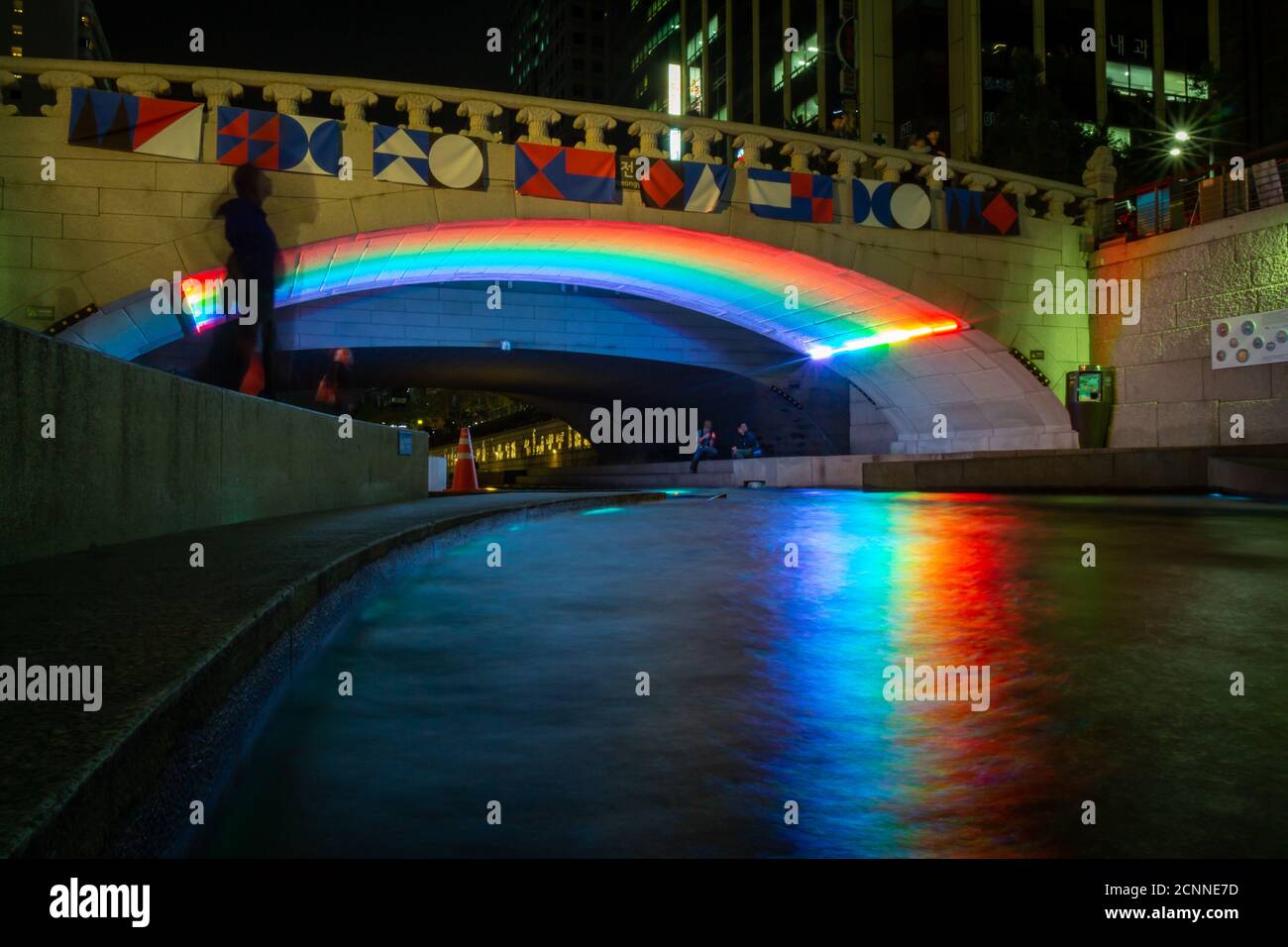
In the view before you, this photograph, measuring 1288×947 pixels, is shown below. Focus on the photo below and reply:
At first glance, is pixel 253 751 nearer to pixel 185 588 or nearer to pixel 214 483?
pixel 185 588

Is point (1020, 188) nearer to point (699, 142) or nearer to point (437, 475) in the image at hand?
point (699, 142)

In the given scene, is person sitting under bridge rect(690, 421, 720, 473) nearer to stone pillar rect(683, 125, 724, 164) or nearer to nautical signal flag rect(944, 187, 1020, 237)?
nautical signal flag rect(944, 187, 1020, 237)

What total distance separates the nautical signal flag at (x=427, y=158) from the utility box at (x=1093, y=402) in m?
15.0

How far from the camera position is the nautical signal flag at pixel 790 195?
2020cm

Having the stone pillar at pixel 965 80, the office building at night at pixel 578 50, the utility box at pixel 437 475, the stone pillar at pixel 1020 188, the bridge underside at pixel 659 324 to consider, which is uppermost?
the office building at night at pixel 578 50

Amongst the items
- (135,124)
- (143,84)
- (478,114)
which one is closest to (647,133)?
(478,114)

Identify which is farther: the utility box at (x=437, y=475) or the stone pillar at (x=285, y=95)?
the utility box at (x=437, y=475)

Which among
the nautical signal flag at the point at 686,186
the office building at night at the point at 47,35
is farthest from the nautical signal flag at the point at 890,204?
the office building at night at the point at 47,35

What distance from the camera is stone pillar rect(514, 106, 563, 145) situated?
60.6 ft

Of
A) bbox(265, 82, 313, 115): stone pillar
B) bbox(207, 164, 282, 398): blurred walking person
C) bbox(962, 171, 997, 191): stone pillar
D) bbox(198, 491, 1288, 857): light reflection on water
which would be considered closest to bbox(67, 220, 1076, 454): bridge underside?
bbox(265, 82, 313, 115): stone pillar

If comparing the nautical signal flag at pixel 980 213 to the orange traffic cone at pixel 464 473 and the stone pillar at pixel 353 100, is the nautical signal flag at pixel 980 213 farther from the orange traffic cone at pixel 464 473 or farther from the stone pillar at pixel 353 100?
the stone pillar at pixel 353 100

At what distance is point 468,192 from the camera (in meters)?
18.1
